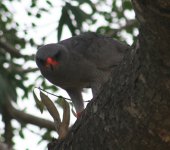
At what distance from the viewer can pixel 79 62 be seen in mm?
4926

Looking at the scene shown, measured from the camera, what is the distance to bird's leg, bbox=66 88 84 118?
488cm

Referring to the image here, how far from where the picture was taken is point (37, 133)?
6301mm

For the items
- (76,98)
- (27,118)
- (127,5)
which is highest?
(127,5)

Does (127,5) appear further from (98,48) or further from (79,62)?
(79,62)

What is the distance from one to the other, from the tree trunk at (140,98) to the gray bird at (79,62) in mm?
2209

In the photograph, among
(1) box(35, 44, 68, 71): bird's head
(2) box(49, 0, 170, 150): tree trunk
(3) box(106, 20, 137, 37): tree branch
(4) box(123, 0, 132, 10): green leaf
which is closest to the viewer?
(2) box(49, 0, 170, 150): tree trunk

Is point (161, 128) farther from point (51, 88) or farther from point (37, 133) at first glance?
point (51, 88)

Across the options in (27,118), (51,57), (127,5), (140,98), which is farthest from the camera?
(27,118)

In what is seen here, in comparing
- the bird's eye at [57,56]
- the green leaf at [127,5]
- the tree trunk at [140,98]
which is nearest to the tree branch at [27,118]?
the bird's eye at [57,56]

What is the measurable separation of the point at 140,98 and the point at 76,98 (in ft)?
9.05

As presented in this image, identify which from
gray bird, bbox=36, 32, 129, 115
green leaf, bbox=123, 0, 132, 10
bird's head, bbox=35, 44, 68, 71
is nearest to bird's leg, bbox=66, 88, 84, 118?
gray bird, bbox=36, 32, 129, 115

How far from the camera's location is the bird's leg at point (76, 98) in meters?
4.88

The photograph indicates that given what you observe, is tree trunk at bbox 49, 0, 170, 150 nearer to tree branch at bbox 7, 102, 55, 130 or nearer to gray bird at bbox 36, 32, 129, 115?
gray bird at bbox 36, 32, 129, 115

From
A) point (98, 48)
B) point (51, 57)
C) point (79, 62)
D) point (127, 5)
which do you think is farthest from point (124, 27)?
point (51, 57)
